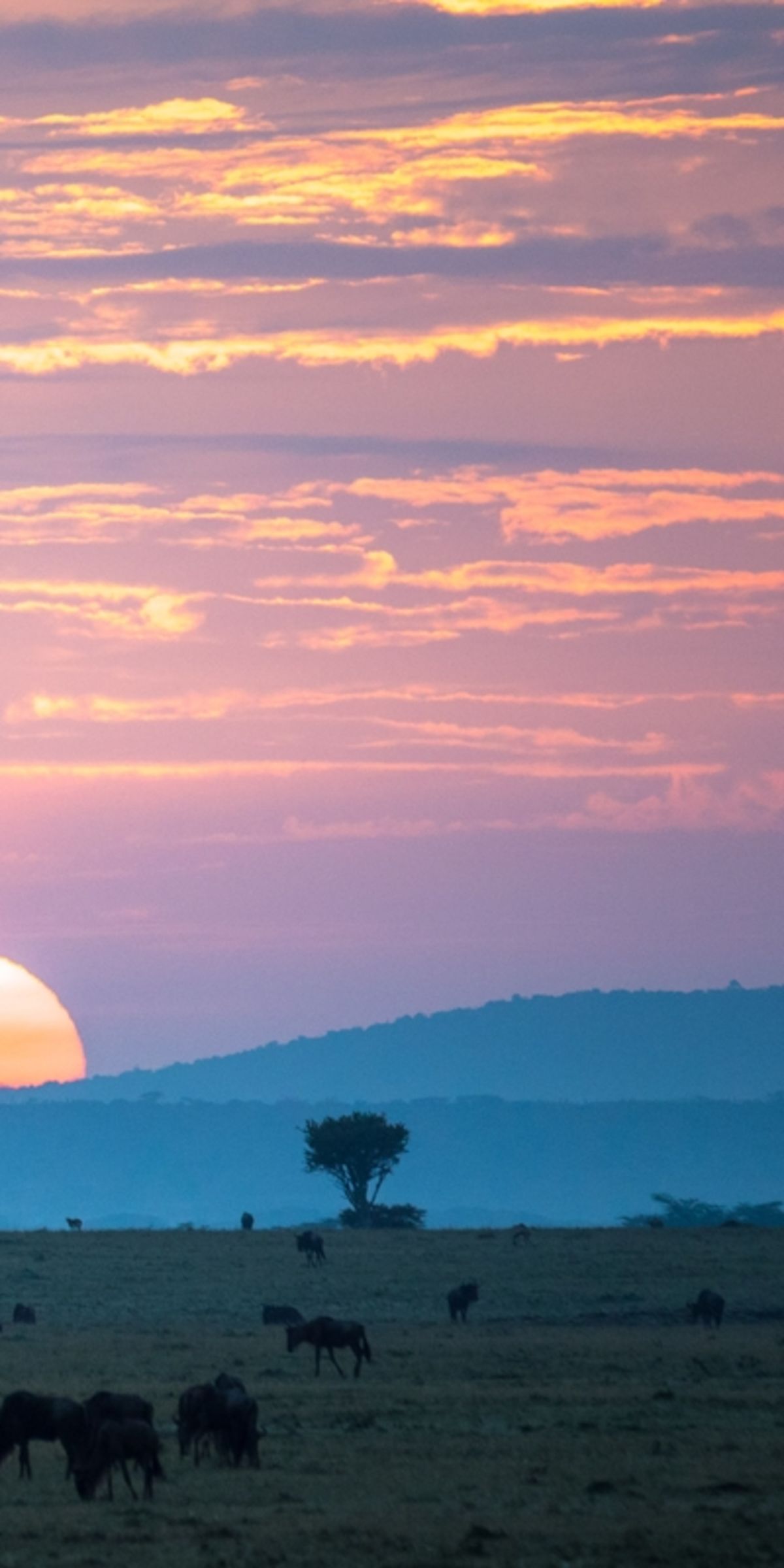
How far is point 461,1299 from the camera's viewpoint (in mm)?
52781

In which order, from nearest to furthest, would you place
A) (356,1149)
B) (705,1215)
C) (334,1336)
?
(334,1336) < (356,1149) < (705,1215)

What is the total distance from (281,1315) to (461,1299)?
4.55 metres

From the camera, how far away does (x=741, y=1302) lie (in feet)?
188

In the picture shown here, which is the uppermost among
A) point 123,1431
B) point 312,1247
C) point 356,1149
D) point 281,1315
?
point 356,1149

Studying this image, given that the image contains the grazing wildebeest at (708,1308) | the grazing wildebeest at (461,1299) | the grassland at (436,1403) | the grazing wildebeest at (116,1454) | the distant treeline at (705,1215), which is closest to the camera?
the grassland at (436,1403)

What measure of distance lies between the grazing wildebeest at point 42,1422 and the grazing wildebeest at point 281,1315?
73.6 feet

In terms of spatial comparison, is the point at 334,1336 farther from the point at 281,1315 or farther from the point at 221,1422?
the point at 221,1422

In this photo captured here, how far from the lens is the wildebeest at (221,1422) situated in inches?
1128

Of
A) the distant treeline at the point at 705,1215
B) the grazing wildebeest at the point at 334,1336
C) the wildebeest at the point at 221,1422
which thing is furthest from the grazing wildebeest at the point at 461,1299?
the distant treeline at the point at 705,1215

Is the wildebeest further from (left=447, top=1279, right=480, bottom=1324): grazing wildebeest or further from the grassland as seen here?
(left=447, top=1279, right=480, bottom=1324): grazing wildebeest

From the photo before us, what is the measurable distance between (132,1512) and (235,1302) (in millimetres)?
32939

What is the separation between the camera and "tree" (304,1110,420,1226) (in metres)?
96.6

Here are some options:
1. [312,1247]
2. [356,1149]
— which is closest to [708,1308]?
[312,1247]

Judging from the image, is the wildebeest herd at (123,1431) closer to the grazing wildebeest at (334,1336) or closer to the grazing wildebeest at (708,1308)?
the grazing wildebeest at (334,1336)
